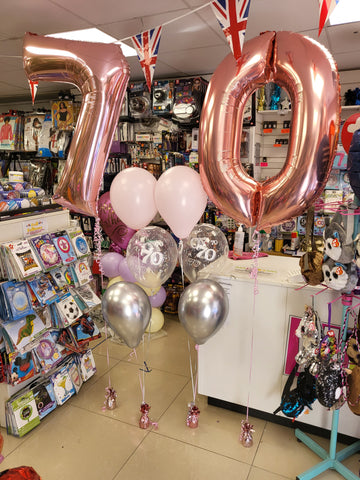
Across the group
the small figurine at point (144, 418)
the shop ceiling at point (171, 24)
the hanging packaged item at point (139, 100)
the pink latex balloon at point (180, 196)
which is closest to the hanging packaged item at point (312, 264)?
the pink latex balloon at point (180, 196)

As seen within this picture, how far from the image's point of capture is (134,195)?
2.02 metres

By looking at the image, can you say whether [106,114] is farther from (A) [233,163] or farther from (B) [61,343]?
(B) [61,343]

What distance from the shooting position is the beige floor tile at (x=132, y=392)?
2533 millimetres

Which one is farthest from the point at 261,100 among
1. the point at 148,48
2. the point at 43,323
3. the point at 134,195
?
the point at 43,323

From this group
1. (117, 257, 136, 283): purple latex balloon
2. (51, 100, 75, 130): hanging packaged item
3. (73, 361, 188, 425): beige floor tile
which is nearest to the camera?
(73, 361, 188, 425): beige floor tile

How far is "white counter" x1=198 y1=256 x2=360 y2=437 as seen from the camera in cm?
216

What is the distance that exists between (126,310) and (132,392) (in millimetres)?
1048

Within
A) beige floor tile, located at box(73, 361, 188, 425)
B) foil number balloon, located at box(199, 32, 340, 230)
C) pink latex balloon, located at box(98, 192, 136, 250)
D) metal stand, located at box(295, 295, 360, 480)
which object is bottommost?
beige floor tile, located at box(73, 361, 188, 425)

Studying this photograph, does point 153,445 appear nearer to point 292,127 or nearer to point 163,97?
point 292,127

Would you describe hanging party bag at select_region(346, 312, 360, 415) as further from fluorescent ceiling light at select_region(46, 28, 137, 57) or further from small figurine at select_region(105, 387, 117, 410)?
fluorescent ceiling light at select_region(46, 28, 137, 57)

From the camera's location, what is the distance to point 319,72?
3.74 feet

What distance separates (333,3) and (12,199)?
2.10 metres

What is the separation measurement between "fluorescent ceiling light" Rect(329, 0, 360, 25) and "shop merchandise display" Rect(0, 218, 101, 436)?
7.71ft

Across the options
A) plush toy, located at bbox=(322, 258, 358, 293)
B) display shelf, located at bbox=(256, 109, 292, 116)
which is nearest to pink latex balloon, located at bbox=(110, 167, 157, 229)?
plush toy, located at bbox=(322, 258, 358, 293)
